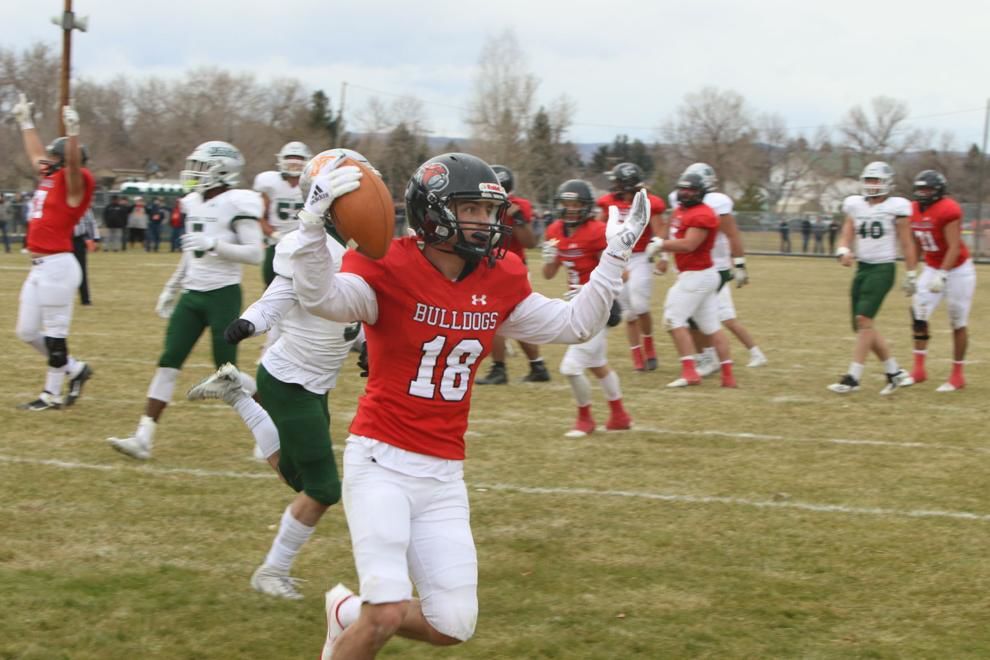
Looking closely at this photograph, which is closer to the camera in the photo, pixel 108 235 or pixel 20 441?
pixel 20 441

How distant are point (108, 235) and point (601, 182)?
Result: 62932 mm

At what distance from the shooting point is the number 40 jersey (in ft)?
32.0

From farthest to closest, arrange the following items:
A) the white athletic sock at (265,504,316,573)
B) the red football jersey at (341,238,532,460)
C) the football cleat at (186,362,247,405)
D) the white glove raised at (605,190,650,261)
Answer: the football cleat at (186,362,247,405) < the white athletic sock at (265,504,316,573) < the white glove raised at (605,190,650,261) < the red football jersey at (341,238,532,460)

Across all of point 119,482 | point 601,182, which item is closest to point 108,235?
point 119,482

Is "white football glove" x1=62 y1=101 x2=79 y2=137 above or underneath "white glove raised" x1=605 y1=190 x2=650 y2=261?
above

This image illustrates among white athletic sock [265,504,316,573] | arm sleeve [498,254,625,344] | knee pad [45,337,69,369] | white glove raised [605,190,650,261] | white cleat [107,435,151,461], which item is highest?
white glove raised [605,190,650,261]

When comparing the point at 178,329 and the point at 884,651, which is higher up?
the point at 178,329

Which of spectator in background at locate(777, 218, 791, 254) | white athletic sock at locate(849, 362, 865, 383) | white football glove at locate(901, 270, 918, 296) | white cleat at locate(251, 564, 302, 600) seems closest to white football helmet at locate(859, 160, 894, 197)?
white football glove at locate(901, 270, 918, 296)

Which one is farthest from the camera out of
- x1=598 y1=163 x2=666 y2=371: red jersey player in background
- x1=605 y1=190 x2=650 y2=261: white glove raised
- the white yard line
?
x1=598 y1=163 x2=666 y2=371: red jersey player in background

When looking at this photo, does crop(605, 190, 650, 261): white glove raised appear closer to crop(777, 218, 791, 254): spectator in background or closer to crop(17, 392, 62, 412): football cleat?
crop(17, 392, 62, 412): football cleat

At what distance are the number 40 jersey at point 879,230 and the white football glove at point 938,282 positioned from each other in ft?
2.31

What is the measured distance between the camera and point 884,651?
4.24m

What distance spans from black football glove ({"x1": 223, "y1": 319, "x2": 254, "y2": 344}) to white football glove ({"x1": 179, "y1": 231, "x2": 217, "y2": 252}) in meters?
2.85

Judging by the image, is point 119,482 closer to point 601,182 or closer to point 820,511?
point 820,511
